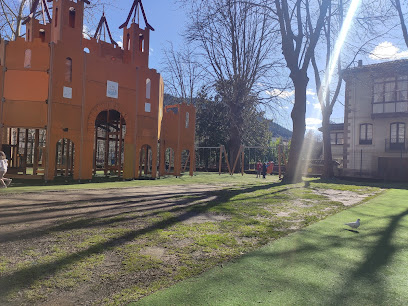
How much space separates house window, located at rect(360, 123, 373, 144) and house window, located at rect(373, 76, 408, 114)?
1.61m

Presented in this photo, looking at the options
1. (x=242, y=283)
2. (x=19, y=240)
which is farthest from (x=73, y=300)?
(x=19, y=240)

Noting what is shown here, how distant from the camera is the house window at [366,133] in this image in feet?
101

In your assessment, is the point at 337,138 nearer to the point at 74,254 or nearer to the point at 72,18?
the point at 72,18

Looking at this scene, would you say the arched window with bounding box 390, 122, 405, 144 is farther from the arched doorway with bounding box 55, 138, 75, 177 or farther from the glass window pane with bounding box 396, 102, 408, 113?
the arched doorway with bounding box 55, 138, 75, 177

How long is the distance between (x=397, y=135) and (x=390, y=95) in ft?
12.9

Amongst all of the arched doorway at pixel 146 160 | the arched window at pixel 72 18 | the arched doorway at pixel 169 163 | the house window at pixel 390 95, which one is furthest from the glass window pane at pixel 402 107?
the arched window at pixel 72 18

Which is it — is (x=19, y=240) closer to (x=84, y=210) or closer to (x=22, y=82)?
(x=84, y=210)

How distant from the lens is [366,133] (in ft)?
102

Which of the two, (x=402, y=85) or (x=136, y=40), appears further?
(x=402, y=85)

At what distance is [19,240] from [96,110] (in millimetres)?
11188

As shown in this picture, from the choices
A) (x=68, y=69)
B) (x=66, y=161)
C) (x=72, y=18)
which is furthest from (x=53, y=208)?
(x=72, y=18)

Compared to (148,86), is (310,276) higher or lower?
lower

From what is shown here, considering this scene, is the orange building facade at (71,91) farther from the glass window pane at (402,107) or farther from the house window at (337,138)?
the house window at (337,138)

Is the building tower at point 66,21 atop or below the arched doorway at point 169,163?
atop
